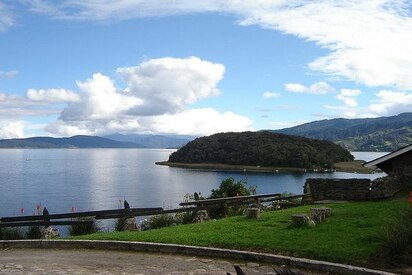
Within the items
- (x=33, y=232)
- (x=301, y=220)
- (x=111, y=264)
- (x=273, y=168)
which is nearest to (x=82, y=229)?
(x=33, y=232)

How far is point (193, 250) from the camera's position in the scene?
11930 mm

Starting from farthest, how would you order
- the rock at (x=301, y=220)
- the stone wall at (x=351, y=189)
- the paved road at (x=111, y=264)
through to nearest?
the stone wall at (x=351, y=189)
the rock at (x=301, y=220)
the paved road at (x=111, y=264)

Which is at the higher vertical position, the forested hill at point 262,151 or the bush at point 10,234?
the forested hill at point 262,151

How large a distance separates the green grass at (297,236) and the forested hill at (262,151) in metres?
108

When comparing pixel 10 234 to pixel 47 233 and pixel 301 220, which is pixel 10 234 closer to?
pixel 47 233

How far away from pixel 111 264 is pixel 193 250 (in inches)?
82.7

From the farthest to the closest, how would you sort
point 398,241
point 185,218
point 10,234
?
Answer: point 185,218 < point 10,234 < point 398,241

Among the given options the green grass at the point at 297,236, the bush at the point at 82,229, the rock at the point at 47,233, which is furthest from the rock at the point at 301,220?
the rock at the point at 47,233

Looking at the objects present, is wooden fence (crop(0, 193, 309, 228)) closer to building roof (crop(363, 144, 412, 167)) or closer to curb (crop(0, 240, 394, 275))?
curb (crop(0, 240, 394, 275))

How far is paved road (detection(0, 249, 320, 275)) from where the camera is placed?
10219 millimetres

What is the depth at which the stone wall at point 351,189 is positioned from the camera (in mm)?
20312

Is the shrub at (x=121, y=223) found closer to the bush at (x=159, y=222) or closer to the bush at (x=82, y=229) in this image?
the bush at (x=82, y=229)

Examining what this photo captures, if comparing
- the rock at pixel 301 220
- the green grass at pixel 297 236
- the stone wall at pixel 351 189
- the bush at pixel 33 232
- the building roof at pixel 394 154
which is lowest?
the bush at pixel 33 232

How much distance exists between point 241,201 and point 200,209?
2782 mm
